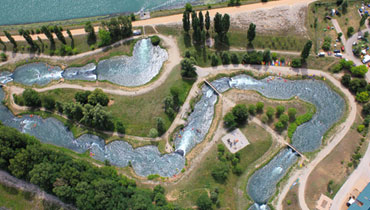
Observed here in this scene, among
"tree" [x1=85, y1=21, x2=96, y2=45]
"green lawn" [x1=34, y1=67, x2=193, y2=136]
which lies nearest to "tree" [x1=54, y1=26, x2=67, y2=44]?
"tree" [x1=85, y1=21, x2=96, y2=45]

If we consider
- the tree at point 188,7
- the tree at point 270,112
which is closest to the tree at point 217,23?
the tree at point 188,7

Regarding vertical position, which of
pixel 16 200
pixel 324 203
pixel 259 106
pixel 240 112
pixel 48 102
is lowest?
pixel 324 203

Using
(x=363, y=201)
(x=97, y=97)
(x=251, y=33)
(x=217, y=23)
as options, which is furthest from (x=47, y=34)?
(x=363, y=201)

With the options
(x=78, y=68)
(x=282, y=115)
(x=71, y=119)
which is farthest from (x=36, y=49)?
(x=282, y=115)

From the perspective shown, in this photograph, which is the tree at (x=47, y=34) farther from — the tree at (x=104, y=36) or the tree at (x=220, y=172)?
the tree at (x=220, y=172)

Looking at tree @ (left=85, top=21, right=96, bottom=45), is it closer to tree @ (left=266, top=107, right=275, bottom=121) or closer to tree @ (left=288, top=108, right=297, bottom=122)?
tree @ (left=266, top=107, right=275, bottom=121)

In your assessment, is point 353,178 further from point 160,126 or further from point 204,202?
point 160,126
